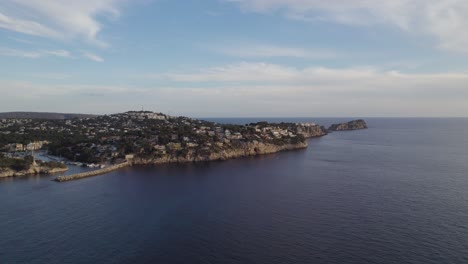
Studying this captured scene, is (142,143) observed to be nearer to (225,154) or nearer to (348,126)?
(225,154)

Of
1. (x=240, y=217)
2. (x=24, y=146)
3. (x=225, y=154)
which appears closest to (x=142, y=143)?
(x=225, y=154)

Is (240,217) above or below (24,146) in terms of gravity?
below

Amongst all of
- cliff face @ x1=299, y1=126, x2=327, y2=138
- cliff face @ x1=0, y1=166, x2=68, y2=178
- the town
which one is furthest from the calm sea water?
cliff face @ x1=299, y1=126, x2=327, y2=138

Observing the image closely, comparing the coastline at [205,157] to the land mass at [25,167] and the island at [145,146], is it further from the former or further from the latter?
the land mass at [25,167]

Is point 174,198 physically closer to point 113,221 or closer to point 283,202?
point 113,221

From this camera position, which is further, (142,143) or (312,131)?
(312,131)
